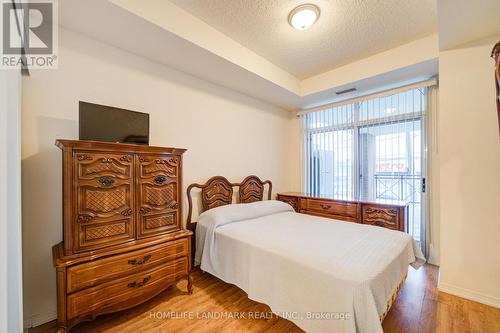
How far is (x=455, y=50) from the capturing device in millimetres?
2068

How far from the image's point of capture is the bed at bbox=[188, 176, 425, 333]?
126cm

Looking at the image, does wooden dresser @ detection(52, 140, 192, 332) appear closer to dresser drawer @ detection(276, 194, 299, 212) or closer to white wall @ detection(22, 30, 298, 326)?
white wall @ detection(22, 30, 298, 326)

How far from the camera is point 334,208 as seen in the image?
319cm

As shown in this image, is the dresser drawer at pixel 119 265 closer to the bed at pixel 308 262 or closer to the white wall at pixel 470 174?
the bed at pixel 308 262

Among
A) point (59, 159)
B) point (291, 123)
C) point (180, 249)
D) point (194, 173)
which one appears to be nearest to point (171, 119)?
point (194, 173)

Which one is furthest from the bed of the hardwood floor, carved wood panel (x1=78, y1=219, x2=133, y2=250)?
carved wood panel (x1=78, y1=219, x2=133, y2=250)

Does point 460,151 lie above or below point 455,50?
below

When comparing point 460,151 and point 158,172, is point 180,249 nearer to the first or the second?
point 158,172

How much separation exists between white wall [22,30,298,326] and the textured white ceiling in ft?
2.76

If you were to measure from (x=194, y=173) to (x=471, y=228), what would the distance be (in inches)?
121

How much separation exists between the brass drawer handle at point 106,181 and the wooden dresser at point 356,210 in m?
2.79

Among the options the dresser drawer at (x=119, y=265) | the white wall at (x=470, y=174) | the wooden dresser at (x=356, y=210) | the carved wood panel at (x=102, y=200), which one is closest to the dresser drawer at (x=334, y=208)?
the wooden dresser at (x=356, y=210)

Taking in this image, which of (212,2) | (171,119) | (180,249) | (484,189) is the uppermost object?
(212,2)

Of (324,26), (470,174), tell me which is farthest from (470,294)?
(324,26)
